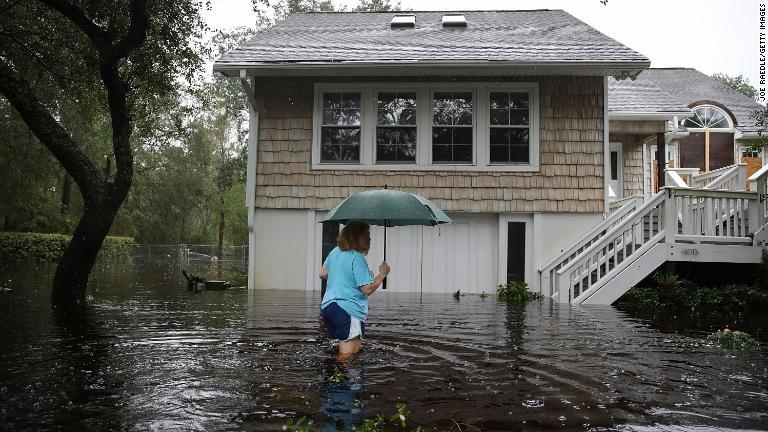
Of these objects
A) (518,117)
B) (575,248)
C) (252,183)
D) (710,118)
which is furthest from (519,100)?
(710,118)

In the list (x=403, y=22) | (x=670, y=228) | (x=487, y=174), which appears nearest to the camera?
(x=670, y=228)

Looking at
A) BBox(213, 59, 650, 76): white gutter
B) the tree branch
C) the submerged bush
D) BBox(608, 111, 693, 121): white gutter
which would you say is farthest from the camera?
BBox(608, 111, 693, 121): white gutter

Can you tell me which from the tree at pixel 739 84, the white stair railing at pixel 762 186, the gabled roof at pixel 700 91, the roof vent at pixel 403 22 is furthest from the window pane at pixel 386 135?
the tree at pixel 739 84

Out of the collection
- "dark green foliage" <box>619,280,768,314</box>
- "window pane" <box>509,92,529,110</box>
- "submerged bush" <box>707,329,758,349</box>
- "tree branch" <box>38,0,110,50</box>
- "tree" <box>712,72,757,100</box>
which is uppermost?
"tree" <box>712,72,757,100</box>

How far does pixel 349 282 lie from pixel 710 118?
24.5 metres

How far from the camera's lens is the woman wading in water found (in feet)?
18.1

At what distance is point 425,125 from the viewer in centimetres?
1398

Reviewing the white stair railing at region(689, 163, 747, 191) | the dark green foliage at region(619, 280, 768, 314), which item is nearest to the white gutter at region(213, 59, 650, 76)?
the white stair railing at region(689, 163, 747, 191)

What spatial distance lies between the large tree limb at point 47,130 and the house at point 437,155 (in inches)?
147

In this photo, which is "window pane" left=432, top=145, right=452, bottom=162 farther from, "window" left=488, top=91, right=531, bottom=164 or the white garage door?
the white garage door

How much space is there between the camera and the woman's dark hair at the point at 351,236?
558 cm

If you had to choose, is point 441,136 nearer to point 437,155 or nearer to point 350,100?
point 437,155

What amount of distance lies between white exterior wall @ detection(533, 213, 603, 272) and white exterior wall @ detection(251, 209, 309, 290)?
5.11 metres

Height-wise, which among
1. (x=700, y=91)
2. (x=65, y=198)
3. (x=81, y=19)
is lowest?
(x=65, y=198)
